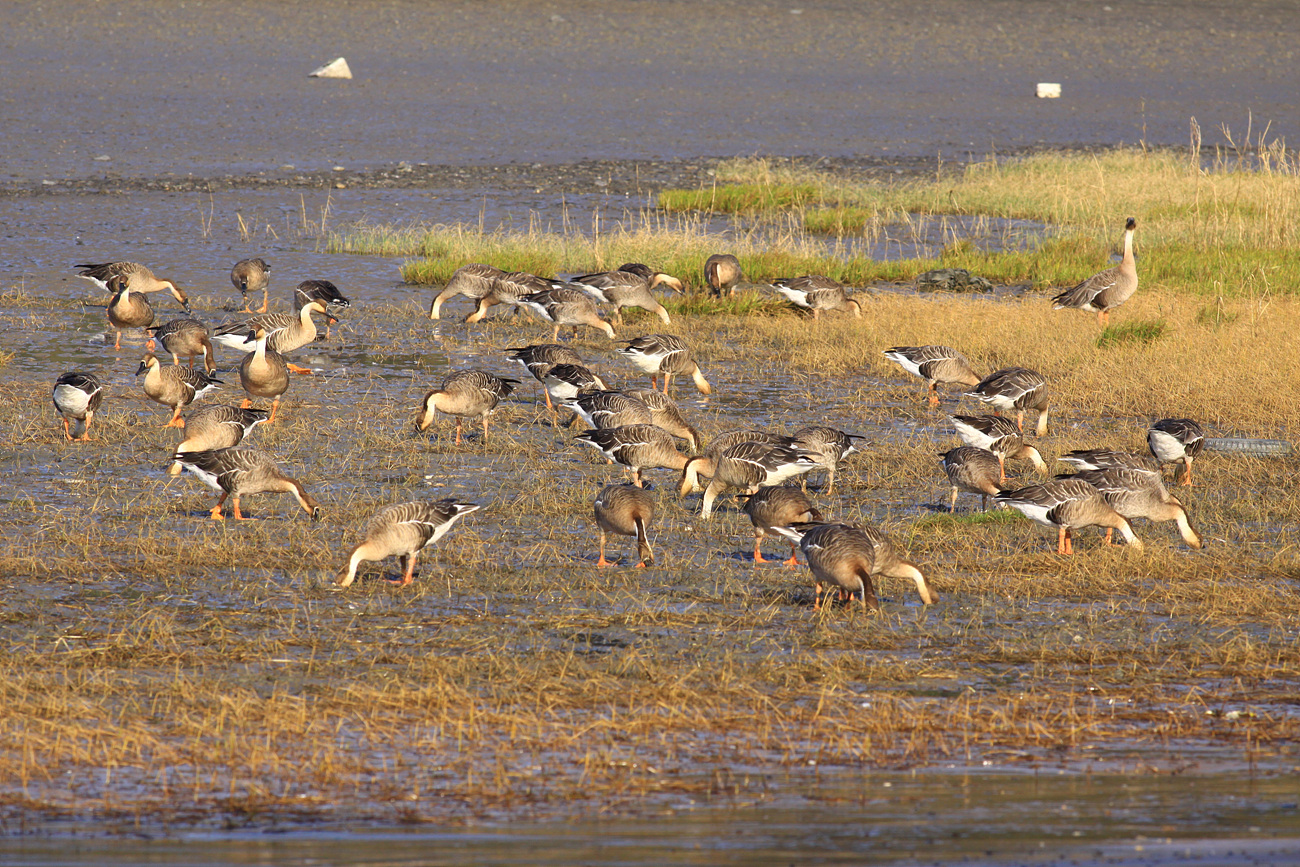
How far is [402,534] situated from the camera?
9656 millimetres

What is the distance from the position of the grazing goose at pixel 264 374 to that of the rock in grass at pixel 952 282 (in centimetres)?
1101

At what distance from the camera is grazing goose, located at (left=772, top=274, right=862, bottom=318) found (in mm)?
19734

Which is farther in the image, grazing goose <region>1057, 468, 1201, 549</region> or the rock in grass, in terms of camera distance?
the rock in grass

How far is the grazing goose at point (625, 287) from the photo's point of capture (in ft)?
63.0

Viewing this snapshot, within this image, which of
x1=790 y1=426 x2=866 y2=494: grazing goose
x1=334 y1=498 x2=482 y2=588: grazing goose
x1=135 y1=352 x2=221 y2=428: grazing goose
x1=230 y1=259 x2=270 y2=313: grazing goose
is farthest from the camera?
x1=230 y1=259 x2=270 y2=313: grazing goose

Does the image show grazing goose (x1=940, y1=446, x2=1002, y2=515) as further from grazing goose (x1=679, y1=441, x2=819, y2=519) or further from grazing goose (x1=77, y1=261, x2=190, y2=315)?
grazing goose (x1=77, y1=261, x2=190, y2=315)

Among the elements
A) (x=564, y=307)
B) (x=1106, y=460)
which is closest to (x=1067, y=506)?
(x=1106, y=460)

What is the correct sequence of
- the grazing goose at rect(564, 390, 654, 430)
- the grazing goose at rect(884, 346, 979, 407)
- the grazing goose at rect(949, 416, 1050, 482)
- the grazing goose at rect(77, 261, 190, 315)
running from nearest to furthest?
the grazing goose at rect(949, 416, 1050, 482), the grazing goose at rect(564, 390, 654, 430), the grazing goose at rect(884, 346, 979, 407), the grazing goose at rect(77, 261, 190, 315)

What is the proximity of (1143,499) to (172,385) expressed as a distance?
28.7 ft

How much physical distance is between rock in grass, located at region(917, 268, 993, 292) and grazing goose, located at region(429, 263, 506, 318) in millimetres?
6729

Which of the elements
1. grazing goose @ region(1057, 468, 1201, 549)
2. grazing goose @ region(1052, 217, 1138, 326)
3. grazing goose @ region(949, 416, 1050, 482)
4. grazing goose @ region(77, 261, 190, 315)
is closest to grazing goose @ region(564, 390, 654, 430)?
grazing goose @ region(949, 416, 1050, 482)

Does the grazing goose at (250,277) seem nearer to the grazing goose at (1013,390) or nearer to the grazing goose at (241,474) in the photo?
the grazing goose at (241,474)

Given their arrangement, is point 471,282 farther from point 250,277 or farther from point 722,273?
point 722,273

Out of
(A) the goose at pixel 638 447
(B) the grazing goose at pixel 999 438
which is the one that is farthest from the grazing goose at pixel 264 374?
(B) the grazing goose at pixel 999 438
